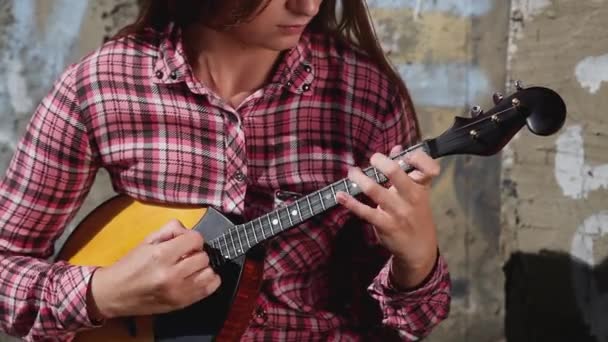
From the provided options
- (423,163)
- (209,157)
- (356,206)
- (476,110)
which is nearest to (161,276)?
(209,157)

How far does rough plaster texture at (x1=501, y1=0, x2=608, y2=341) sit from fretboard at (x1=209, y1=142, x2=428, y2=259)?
0.59 meters

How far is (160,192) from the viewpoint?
150cm

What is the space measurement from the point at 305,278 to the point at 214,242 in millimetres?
227

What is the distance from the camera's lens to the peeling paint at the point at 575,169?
162cm

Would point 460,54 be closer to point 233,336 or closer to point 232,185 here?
point 232,185

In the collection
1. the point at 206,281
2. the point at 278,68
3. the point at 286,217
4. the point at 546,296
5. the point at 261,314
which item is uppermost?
the point at 278,68

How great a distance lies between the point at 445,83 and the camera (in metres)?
1.91

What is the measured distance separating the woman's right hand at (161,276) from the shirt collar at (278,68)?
0.29 metres

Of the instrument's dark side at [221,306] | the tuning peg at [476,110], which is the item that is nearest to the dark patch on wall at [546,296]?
the tuning peg at [476,110]

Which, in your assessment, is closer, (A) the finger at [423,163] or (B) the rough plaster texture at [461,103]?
(A) the finger at [423,163]

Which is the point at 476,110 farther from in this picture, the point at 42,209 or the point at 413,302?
the point at 42,209

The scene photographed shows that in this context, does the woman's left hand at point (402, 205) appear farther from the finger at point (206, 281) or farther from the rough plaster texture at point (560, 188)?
the rough plaster texture at point (560, 188)

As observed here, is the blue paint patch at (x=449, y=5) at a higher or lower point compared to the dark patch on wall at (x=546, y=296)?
higher

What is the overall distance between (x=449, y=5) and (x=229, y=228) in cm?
83
